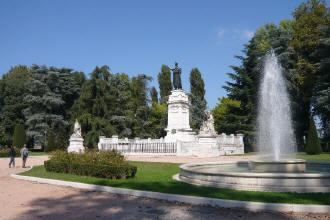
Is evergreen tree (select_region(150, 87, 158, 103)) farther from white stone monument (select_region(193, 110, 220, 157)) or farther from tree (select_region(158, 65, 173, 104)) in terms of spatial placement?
white stone monument (select_region(193, 110, 220, 157))

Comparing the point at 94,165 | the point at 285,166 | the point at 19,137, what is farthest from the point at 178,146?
the point at 19,137

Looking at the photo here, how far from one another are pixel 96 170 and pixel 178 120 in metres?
16.8

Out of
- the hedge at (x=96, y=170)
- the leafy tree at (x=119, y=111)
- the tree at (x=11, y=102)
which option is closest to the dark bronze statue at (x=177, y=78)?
the leafy tree at (x=119, y=111)

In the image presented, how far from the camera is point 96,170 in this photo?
11430 millimetres

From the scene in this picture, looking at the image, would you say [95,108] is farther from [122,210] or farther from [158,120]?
[122,210]

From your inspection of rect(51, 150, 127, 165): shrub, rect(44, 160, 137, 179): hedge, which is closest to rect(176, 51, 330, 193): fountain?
rect(44, 160, 137, 179): hedge

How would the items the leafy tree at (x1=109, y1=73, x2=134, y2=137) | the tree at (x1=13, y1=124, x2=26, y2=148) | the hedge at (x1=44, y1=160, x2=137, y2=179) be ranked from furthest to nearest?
the leafy tree at (x1=109, y1=73, x2=134, y2=137) < the tree at (x1=13, y1=124, x2=26, y2=148) < the hedge at (x1=44, y1=160, x2=137, y2=179)

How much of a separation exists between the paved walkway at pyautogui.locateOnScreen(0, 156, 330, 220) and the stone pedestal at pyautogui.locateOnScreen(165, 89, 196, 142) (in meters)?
19.0

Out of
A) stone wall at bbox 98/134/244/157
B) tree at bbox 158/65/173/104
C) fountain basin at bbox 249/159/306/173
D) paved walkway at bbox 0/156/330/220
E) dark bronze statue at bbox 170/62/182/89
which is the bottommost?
paved walkway at bbox 0/156/330/220

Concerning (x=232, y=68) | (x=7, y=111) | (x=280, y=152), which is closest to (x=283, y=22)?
(x=232, y=68)

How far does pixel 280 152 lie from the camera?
12.3 meters

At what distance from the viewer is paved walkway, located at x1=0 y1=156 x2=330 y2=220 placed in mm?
5727

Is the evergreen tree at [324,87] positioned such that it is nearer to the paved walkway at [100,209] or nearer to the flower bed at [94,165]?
the flower bed at [94,165]

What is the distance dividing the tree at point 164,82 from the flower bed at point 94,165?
35713 mm
